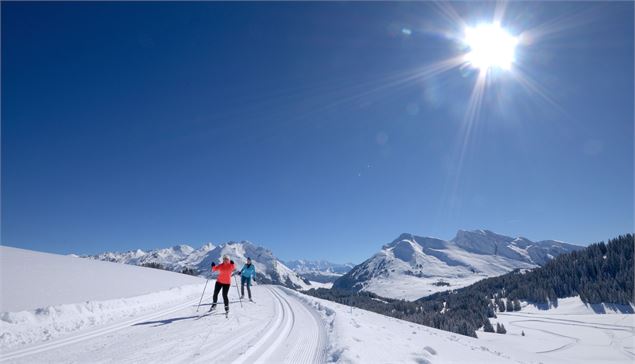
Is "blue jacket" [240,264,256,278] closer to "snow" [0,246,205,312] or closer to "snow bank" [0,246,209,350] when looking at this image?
"snow bank" [0,246,209,350]

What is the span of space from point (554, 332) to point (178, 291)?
2653 inches

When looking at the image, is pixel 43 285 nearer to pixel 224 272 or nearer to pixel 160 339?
pixel 224 272

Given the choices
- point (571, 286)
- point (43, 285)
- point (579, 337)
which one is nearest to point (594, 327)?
point (579, 337)

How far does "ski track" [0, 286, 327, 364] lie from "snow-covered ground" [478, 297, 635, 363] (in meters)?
18.8

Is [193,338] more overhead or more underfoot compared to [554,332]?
more overhead

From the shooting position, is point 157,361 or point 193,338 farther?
point 193,338

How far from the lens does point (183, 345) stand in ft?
22.5

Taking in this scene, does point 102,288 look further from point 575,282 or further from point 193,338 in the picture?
point 575,282

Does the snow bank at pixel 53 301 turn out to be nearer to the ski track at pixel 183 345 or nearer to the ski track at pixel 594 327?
the ski track at pixel 183 345

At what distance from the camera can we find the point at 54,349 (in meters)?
6.46

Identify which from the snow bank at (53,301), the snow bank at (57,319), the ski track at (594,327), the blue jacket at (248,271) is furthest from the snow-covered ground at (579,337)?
the snow bank at (57,319)

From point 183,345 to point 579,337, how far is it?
215 ft

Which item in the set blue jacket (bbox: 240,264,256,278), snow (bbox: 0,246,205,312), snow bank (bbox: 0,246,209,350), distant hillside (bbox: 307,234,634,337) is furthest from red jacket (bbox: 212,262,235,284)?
distant hillside (bbox: 307,234,634,337)

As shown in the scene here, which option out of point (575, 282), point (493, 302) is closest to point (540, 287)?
point (575, 282)
